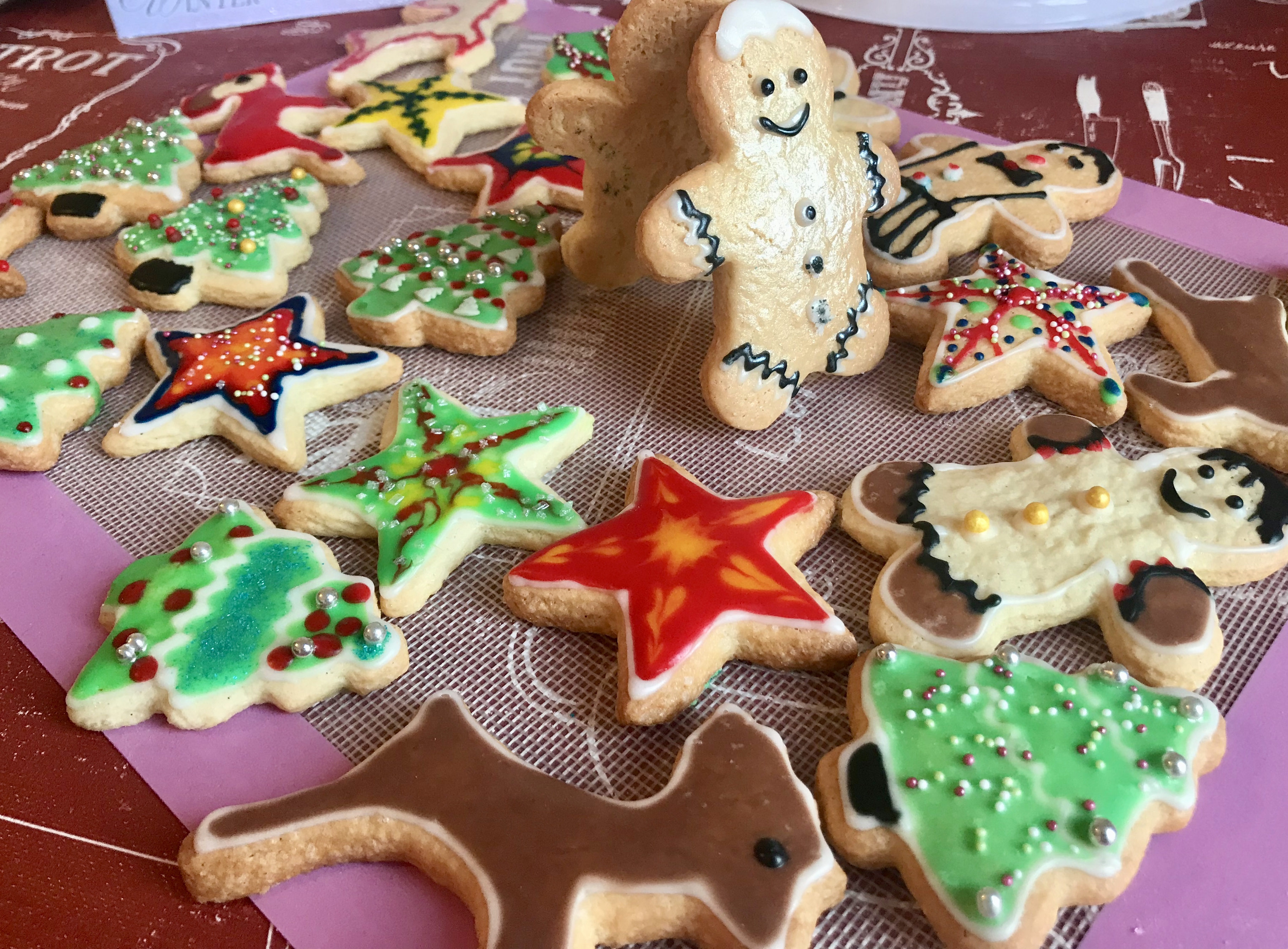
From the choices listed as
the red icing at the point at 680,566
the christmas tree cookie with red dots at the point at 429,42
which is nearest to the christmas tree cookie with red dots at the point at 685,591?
the red icing at the point at 680,566

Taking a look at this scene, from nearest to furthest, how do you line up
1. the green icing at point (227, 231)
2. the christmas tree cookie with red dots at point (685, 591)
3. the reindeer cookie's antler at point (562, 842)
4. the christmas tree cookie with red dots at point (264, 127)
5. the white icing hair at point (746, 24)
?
1. the reindeer cookie's antler at point (562, 842)
2. the christmas tree cookie with red dots at point (685, 591)
3. the white icing hair at point (746, 24)
4. the green icing at point (227, 231)
5. the christmas tree cookie with red dots at point (264, 127)

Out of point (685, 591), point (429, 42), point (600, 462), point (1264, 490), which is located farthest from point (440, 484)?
point (429, 42)

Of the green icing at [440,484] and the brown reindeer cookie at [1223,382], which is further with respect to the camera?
the brown reindeer cookie at [1223,382]

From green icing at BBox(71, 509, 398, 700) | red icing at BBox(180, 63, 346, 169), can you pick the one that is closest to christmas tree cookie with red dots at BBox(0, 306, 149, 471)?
green icing at BBox(71, 509, 398, 700)

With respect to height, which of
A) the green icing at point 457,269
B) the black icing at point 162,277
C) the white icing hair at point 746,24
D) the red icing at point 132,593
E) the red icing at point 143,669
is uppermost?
the white icing hair at point 746,24

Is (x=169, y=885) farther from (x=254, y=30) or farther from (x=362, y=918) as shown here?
(x=254, y=30)

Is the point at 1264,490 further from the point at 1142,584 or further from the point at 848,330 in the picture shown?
the point at 848,330

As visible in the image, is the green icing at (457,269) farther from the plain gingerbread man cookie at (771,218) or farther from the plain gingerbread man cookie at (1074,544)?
the plain gingerbread man cookie at (1074,544)
